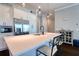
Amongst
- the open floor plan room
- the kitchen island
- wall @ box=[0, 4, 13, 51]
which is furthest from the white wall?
wall @ box=[0, 4, 13, 51]

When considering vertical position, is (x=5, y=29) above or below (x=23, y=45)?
above

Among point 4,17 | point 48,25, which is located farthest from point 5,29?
point 48,25

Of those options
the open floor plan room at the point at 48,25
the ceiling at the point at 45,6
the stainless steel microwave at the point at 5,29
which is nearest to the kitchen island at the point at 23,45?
the open floor plan room at the point at 48,25

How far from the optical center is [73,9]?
141 cm

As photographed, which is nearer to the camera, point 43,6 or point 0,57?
point 0,57

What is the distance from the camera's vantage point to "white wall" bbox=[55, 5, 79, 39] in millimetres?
1420

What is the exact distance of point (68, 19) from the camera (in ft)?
4.82

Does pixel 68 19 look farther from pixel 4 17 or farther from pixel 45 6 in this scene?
pixel 4 17

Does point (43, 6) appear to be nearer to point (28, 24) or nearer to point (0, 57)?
point (28, 24)

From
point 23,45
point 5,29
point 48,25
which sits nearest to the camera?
point 23,45

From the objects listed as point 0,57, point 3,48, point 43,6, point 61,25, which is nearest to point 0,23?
point 3,48

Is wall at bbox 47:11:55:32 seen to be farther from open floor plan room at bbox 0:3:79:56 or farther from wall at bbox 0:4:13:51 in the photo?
wall at bbox 0:4:13:51

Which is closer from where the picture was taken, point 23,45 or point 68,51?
point 23,45

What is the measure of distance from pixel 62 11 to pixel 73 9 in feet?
0.58
